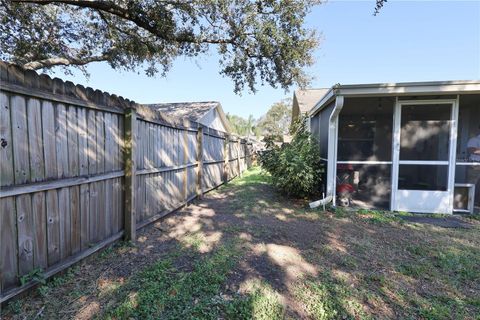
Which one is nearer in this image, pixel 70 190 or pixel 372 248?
pixel 70 190

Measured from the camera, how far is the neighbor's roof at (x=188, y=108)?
11926mm

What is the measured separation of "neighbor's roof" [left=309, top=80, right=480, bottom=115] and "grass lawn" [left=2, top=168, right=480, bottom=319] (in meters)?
2.79

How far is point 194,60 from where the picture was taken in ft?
27.3

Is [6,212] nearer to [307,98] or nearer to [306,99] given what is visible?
[306,99]

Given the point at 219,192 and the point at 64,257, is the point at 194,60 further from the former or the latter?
the point at 64,257

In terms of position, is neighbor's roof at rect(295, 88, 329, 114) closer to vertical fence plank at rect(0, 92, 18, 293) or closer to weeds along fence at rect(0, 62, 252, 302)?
weeds along fence at rect(0, 62, 252, 302)

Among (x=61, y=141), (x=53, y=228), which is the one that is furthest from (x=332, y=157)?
(x=53, y=228)

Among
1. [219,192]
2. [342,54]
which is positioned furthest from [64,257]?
[342,54]

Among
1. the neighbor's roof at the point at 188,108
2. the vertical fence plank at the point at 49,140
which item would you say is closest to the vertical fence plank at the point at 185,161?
the vertical fence plank at the point at 49,140

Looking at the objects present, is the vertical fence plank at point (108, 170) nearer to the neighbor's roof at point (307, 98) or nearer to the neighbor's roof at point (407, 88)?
the neighbor's roof at point (407, 88)

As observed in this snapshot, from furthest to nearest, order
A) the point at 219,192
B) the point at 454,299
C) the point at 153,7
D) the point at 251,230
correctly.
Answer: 1. the point at 219,192
2. the point at 153,7
3. the point at 251,230
4. the point at 454,299

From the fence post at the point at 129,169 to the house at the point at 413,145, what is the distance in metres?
4.20

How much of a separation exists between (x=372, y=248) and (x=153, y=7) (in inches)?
276

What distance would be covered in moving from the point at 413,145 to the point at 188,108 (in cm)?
1053
